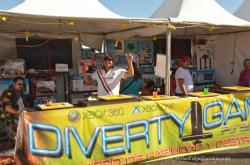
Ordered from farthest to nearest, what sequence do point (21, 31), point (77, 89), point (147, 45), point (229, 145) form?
point (147, 45), point (77, 89), point (21, 31), point (229, 145)

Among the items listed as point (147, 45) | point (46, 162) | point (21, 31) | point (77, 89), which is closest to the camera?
point (46, 162)

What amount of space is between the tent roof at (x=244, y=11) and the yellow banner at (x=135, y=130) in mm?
5157

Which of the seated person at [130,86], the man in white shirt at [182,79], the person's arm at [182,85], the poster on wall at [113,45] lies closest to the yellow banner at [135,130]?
the person's arm at [182,85]

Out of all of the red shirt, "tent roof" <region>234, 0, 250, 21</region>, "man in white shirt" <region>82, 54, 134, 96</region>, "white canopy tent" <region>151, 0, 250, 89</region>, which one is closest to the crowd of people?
"man in white shirt" <region>82, 54, 134, 96</region>

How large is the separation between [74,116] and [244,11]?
7673 mm

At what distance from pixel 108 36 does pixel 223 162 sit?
4.42 metres

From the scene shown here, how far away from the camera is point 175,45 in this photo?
9.82 metres

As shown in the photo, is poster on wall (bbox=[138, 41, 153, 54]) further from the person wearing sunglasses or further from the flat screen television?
the person wearing sunglasses

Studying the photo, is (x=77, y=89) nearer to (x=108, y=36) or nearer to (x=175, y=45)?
(x=108, y=36)

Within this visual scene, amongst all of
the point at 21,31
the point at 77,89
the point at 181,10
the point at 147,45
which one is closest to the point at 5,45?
the point at 21,31

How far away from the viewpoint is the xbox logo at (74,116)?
4.37 meters

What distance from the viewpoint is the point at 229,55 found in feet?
30.7

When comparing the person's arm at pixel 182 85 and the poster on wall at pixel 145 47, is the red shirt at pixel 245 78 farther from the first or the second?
the person's arm at pixel 182 85

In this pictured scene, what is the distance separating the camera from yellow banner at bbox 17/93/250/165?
4246 mm
